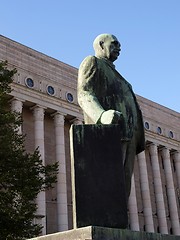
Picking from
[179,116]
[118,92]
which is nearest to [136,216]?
[179,116]

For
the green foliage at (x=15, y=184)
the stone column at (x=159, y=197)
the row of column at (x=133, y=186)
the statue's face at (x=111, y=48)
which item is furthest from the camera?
the stone column at (x=159, y=197)

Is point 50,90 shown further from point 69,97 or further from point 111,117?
point 111,117

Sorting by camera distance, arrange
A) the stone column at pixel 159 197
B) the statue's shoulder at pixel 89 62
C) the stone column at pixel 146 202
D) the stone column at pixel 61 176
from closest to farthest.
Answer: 1. the statue's shoulder at pixel 89 62
2. the stone column at pixel 61 176
3. the stone column at pixel 146 202
4. the stone column at pixel 159 197

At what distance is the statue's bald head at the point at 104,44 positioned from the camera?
5016 mm

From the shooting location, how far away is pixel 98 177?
4.05 meters

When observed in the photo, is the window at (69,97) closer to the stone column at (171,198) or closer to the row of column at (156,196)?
the row of column at (156,196)

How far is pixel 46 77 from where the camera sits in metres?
38.2

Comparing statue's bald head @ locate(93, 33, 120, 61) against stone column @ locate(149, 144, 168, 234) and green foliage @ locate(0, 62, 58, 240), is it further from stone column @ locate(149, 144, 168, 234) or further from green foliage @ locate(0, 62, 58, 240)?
stone column @ locate(149, 144, 168, 234)

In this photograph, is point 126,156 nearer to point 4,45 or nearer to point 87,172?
point 87,172

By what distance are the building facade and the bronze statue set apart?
95.1ft

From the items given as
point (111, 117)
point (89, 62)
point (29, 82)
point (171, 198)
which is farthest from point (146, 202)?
point (111, 117)

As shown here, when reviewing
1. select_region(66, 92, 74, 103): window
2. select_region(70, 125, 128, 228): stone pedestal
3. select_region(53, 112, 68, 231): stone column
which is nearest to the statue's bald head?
select_region(70, 125, 128, 228): stone pedestal

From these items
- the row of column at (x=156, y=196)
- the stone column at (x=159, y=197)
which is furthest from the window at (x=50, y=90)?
the stone column at (x=159, y=197)

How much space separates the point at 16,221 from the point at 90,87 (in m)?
12.1
